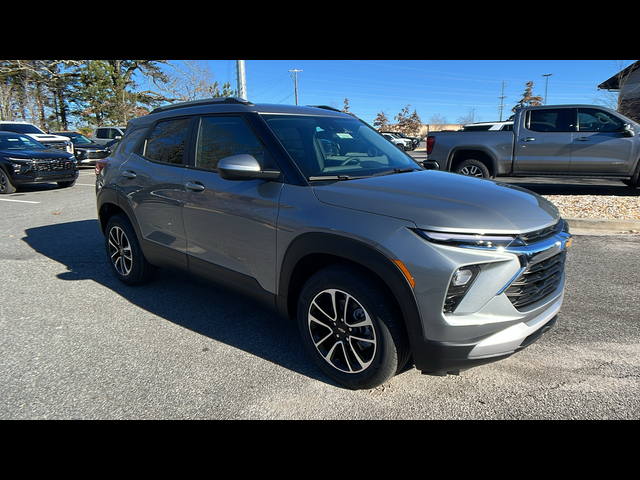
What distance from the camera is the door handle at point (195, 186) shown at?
11.5ft

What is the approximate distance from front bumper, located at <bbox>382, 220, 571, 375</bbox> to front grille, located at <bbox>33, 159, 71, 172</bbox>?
12701 millimetres

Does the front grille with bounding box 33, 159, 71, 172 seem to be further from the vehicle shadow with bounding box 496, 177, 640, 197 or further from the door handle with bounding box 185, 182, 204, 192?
the vehicle shadow with bounding box 496, 177, 640, 197

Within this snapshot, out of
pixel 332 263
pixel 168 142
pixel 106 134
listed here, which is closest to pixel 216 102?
pixel 168 142

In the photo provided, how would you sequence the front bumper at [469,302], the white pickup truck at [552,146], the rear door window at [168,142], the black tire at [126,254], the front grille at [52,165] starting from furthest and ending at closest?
1. the front grille at [52,165]
2. the white pickup truck at [552,146]
3. the black tire at [126,254]
4. the rear door window at [168,142]
5. the front bumper at [469,302]

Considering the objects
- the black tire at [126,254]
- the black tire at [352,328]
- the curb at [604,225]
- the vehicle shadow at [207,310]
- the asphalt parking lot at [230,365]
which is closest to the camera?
the black tire at [352,328]

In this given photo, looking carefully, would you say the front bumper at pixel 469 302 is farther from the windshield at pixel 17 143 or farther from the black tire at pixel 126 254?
the windshield at pixel 17 143

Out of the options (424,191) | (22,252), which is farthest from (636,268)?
(22,252)

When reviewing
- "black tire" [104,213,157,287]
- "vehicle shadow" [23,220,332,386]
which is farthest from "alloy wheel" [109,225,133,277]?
"vehicle shadow" [23,220,332,386]

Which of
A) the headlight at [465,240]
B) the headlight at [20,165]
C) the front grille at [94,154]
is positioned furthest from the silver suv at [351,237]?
the front grille at [94,154]

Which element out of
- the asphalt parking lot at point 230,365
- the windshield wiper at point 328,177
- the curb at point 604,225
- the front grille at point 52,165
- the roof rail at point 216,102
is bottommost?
the asphalt parking lot at point 230,365

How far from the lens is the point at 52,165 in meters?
12.2

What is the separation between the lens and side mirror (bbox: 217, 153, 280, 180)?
2868mm
